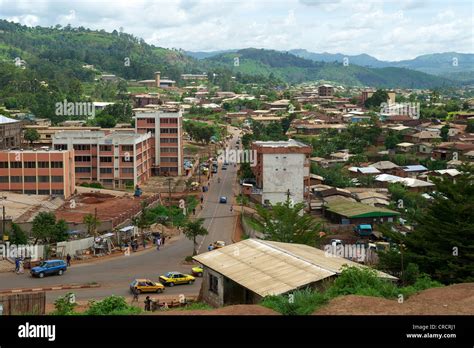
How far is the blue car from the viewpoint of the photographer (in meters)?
14.6

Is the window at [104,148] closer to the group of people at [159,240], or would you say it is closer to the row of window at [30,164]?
the row of window at [30,164]

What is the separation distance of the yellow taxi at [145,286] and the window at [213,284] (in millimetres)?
3359

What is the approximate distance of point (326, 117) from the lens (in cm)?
5544

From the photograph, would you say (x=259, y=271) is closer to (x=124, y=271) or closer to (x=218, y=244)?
(x=124, y=271)

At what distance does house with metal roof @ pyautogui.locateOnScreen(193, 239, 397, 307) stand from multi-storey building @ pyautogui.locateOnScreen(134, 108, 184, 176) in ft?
75.7

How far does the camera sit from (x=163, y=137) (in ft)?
111

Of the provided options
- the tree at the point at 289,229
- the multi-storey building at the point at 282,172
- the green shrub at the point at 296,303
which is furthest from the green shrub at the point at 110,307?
the multi-storey building at the point at 282,172

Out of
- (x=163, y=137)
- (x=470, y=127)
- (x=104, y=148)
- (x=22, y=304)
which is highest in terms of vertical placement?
(x=470, y=127)

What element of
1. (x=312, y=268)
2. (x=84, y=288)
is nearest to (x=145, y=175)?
(x=84, y=288)

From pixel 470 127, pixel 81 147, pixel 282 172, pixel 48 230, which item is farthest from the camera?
pixel 470 127

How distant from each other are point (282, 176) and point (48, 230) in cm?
1183

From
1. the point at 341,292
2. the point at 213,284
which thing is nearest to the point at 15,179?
the point at 213,284

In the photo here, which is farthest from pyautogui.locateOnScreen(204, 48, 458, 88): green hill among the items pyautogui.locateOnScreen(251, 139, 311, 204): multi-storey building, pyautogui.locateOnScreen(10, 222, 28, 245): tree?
pyautogui.locateOnScreen(10, 222, 28, 245): tree
